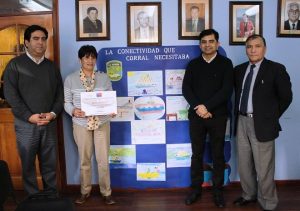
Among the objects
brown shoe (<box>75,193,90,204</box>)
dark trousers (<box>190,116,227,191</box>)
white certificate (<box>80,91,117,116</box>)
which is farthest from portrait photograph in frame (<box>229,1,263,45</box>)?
brown shoe (<box>75,193,90,204</box>)

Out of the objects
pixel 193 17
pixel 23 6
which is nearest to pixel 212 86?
pixel 193 17

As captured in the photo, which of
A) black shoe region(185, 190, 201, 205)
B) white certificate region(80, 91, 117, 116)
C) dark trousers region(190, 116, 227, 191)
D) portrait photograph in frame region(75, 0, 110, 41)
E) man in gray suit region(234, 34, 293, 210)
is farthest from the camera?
portrait photograph in frame region(75, 0, 110, 41)

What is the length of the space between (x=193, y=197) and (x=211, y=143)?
1.79 ft

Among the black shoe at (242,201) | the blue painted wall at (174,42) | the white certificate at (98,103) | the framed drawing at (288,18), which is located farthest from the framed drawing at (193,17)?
the black shoe at (242,201)

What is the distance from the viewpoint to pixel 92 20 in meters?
3.06

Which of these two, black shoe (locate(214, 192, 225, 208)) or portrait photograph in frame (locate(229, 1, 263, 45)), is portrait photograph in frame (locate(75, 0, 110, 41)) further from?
black shoe (locate(214, 192, 225, 208))

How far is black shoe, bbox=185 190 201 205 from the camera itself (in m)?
2.90

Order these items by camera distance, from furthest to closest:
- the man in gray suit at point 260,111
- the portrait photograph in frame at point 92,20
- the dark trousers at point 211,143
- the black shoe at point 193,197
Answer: the portrait photograph in frame at point 92,20, the black shoe at point 193,197, the dark trousers at point 211,143, the man in gray suit at point 260,111

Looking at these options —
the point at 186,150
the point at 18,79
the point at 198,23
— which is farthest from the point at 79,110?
the point at 198,23

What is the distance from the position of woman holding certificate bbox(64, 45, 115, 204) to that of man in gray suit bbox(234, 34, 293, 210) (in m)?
1.21

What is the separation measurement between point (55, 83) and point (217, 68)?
1.45 meters

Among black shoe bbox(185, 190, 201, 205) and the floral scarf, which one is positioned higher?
the floral scarf

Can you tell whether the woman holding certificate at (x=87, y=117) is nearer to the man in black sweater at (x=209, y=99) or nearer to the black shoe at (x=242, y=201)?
the man in black sweater at (x=209, y=99)

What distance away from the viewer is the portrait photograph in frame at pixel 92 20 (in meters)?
3.05
